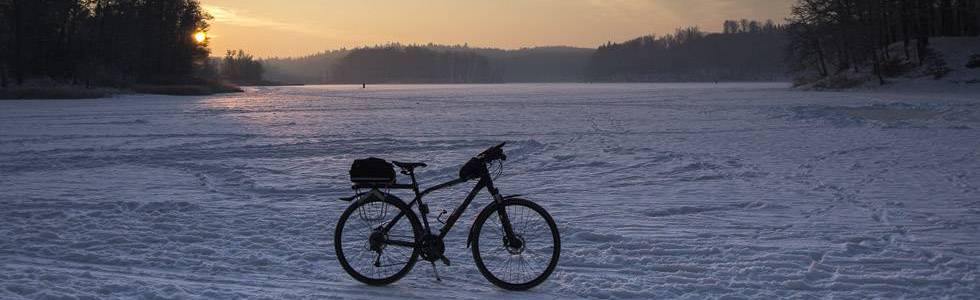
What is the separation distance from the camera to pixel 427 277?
5.71 metres

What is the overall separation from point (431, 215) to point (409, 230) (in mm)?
3183

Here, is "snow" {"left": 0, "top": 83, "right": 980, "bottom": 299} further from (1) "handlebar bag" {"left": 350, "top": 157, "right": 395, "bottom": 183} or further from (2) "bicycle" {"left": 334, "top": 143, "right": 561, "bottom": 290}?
(1) "handlebar bag" {"left": 350, "top": 157, "right": 395, "bottom": 183}

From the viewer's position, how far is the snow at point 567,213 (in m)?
5.51

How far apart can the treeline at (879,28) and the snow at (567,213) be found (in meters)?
47.2

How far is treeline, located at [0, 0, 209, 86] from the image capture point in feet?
196

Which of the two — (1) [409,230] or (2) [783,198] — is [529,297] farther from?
(2) [783,198]

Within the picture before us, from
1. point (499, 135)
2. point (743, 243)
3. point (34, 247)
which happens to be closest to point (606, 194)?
point (743, 243)

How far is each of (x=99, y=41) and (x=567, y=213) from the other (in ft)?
238

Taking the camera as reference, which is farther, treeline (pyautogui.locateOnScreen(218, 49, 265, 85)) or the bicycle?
treeline (pyautogui.locateOnScreen(218, 49, 265, 85))

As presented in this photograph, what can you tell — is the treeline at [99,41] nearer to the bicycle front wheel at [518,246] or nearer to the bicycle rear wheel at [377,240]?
the bicycle rear wheel at [377,240]

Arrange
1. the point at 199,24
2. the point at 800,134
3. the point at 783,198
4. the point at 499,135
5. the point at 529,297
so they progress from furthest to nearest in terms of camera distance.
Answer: the point at 199,24 < the point at 499,135 < the point at 800,134 < the point at 783,198 < the point at 529,297

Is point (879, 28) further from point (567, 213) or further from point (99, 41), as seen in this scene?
point (99, 41)

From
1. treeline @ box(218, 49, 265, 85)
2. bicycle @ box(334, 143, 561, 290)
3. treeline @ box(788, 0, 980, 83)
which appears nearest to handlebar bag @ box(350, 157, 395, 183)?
bicycle @ box(334, 143, 561, 290)

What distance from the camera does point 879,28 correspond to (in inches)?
2438
